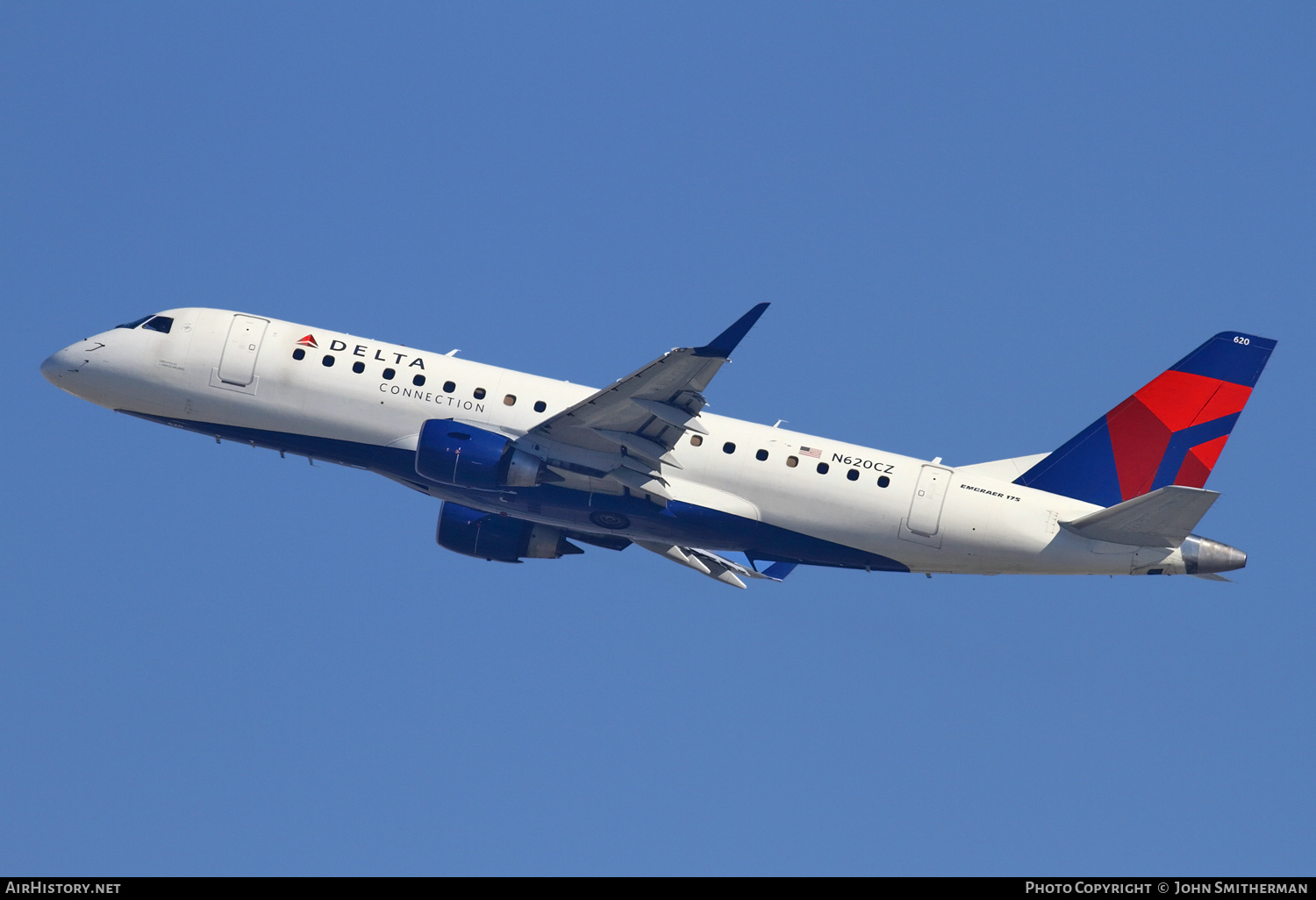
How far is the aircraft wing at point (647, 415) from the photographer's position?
36000mm

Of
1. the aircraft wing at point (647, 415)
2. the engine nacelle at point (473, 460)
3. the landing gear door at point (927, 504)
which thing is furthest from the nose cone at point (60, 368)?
the landing gear door at point (927, 504)

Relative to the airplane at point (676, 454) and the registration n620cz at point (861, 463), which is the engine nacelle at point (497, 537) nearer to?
the airplane at point (676, 454)

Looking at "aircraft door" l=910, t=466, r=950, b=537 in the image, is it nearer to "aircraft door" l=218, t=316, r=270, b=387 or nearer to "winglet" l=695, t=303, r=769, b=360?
"winglet" l=695, t=303, r=769, b=360

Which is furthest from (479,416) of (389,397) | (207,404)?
(207,404)

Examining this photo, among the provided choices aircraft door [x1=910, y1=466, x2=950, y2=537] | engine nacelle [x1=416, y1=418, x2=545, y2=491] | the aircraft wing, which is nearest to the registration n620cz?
aircraft door [x1=910, y1=466, x2=950, y2=537]

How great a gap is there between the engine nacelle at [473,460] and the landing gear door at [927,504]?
10.7 m

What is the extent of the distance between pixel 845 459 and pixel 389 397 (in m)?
13.4

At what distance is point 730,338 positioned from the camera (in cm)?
3525

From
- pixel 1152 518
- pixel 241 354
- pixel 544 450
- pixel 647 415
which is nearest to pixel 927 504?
pixel 1152 518

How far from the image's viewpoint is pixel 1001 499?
40.5 meters

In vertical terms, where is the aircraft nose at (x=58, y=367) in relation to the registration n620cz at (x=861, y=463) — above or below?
above

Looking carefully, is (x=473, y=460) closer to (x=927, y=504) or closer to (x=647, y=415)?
(x=647, y=415)
